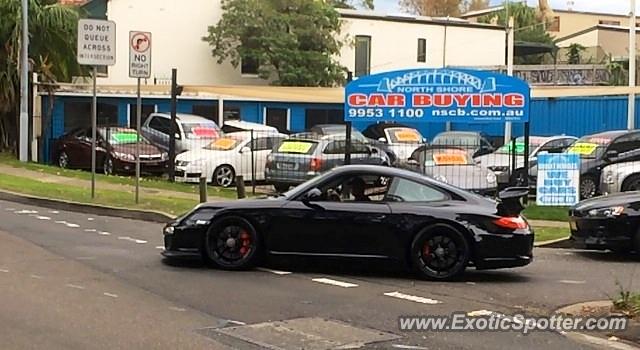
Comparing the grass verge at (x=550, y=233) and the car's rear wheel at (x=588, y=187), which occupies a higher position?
the car's rear wheel at (x=588, y=187)

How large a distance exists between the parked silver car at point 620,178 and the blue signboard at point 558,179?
161cm

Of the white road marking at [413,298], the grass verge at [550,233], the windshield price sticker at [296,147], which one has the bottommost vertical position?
the white road marking at [413,298]

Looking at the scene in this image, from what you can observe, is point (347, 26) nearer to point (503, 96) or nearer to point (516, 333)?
point (503, 96)

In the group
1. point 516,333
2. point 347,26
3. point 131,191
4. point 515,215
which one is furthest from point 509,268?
point 347,26

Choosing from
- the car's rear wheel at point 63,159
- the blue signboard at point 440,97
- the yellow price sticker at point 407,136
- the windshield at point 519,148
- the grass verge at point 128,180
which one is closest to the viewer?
the blue signboard at point 440,97

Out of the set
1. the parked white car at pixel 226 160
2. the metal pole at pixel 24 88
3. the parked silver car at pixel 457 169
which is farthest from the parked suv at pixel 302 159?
the metal pole at pixel 24 88

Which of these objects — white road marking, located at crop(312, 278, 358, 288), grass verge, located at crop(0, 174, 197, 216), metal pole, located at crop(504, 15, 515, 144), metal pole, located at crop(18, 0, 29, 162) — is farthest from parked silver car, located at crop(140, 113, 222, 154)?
white road marking, located at crop(312, 278, 358, 288)

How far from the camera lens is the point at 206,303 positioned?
9102 mm

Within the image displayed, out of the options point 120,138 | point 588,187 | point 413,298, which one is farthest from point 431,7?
point 413,298

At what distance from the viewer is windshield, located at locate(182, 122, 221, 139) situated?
88.3 ft

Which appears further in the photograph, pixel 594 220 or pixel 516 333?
pixel 594 220

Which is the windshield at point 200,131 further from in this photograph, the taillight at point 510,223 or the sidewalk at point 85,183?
the taillight at point 510,223

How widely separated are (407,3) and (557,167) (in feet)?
231

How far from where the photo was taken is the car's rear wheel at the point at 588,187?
20516 millimetres
